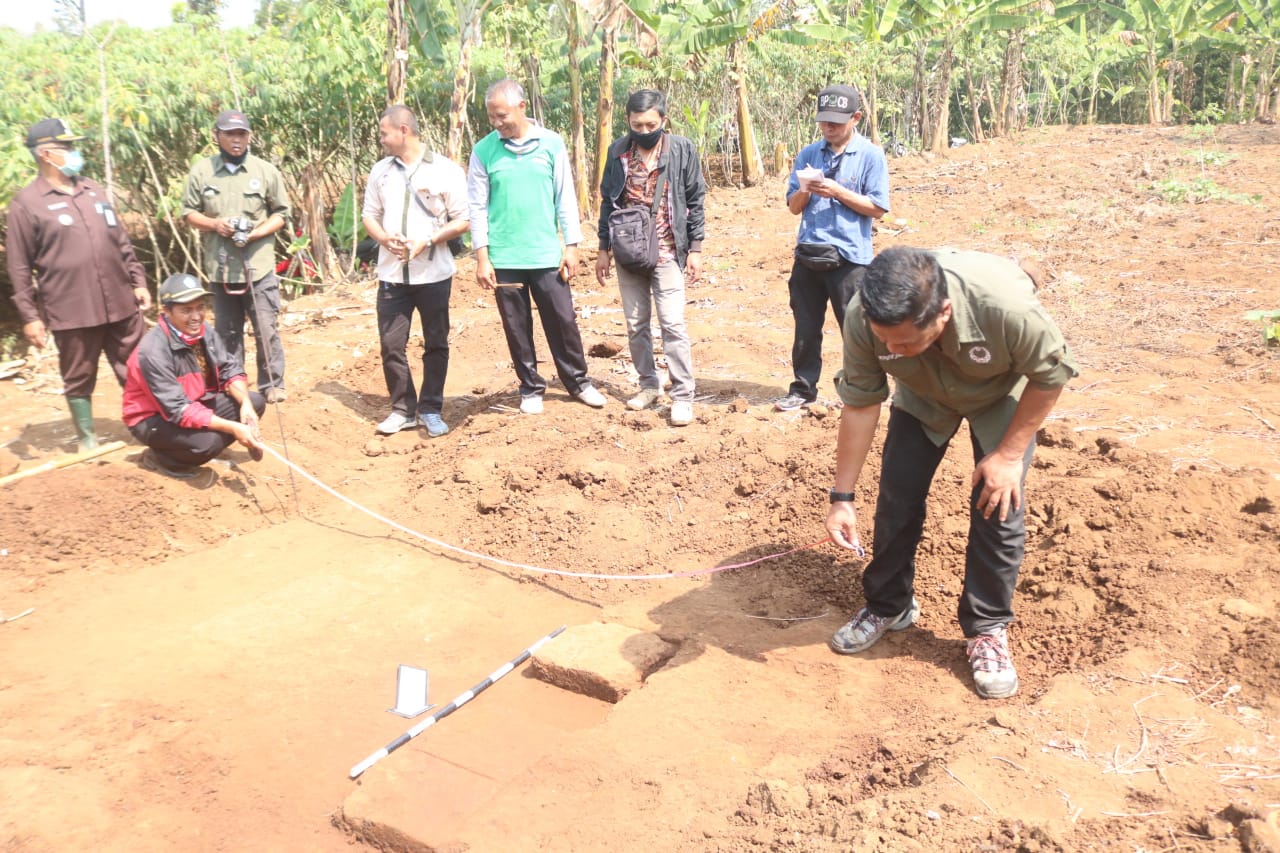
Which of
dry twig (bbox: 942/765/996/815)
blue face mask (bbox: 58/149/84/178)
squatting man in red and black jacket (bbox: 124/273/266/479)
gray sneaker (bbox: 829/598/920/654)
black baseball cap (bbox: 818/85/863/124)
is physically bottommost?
gray sneaker (bbox: 829/598/920/654)

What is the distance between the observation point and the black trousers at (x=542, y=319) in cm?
619

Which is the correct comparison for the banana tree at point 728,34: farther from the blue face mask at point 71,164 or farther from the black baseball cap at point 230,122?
the blue face mask at point 71,164

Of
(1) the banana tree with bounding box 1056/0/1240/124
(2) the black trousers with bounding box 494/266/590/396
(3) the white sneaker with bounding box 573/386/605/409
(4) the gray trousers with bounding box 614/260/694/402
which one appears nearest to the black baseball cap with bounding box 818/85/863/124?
(4) the gray trousers with bounding box 614/260/694/402

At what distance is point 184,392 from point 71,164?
1.58m

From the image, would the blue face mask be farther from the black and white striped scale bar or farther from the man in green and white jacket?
the black and white striped scale bar

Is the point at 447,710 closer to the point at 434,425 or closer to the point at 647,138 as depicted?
the point at 434,425

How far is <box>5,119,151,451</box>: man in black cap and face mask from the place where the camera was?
560 centimetres

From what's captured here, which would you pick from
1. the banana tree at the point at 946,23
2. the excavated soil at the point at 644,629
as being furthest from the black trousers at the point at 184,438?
the banana tree at the point at 946,23

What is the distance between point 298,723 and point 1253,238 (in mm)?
10108

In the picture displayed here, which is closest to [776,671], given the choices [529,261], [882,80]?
[529,261]

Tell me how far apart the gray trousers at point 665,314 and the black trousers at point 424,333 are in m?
1.21

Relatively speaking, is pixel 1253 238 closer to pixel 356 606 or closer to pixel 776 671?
pixel 776 671

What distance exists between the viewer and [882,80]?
21297 mm

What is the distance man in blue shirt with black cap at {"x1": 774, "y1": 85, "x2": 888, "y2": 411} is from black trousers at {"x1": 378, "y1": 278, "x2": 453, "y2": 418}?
2.34 m
